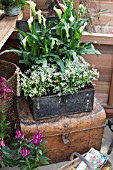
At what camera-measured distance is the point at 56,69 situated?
175cm

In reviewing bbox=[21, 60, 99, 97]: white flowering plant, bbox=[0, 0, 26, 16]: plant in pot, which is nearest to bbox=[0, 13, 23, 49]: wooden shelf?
bbox=[0, 0, 26, 16]: plant in pot

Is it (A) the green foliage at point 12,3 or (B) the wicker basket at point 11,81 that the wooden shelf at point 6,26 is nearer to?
(A) the green foliage at point 12,3

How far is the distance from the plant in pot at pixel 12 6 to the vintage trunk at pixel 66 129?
683mm

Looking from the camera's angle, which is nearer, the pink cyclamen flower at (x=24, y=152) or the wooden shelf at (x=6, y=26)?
the pink cyclamen flower at (x=24, y=152)

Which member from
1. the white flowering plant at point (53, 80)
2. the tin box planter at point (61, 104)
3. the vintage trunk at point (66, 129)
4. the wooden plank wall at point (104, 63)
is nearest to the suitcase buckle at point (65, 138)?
the vintage trunk at point (66, 129)

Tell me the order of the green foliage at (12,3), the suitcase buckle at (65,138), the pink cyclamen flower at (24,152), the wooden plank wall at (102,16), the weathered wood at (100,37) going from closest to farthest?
the pink cyclamen flower at (24,152) → the suitcase buckle at (65,138) → the green foliage at (12,3) → the weathered wood at (100,37) → the wooden plank wall at (102,16)

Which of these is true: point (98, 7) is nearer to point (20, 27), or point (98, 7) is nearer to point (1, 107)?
point (20, 27)

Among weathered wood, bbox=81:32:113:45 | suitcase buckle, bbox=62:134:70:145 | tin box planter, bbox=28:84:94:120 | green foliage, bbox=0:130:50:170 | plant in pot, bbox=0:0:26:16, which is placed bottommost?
suitcase buckle, bbox=62:134:70:145

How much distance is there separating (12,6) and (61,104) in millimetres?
853

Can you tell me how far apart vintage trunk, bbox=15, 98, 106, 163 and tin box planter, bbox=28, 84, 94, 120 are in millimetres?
40

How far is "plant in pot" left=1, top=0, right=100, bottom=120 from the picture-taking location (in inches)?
66.1

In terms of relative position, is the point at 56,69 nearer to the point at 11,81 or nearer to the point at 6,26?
the point at 11,81

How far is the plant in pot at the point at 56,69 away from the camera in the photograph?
1.68 m

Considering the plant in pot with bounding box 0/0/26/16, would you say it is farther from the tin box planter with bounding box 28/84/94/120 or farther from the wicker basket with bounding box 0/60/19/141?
the tin box planter with bounding box 28/84/94/120
